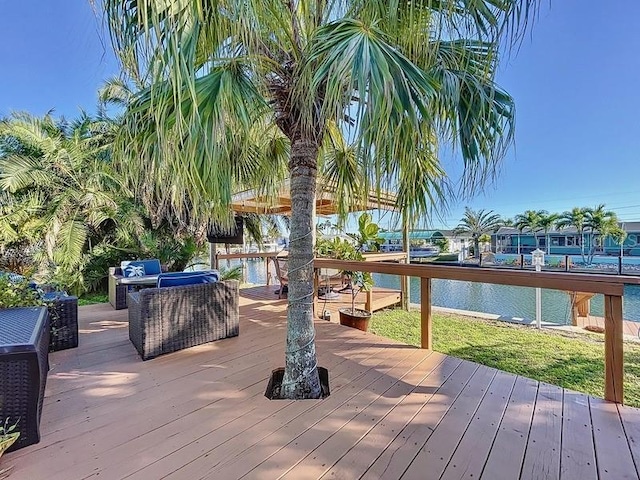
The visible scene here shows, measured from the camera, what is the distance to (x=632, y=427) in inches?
77.6

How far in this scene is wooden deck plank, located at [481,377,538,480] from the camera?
1.58 metres

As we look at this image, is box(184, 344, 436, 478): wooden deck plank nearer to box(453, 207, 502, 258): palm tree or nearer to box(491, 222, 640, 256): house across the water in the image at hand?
box(453, 207, 502, 258): palm tree

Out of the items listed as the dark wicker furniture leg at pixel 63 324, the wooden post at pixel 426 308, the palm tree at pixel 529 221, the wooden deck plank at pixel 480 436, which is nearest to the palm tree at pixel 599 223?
the palm tree at pixel 529 221

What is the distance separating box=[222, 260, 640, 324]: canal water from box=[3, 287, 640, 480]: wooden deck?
4.64 meters

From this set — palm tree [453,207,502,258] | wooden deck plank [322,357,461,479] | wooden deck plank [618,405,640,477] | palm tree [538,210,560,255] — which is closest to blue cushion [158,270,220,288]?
wooden deck plank [322,357,461,479]

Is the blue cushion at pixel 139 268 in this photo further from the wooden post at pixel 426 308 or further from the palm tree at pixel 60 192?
the wooden post at pixel 426 308

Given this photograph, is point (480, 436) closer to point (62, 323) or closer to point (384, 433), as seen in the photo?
point (384, 433)

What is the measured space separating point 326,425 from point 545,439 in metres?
1.31

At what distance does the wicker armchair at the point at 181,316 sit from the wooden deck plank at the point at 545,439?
2.98 m

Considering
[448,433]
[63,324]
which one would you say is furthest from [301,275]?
[63,324]

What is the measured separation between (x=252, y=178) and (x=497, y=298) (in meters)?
8.26

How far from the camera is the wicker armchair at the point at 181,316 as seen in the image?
3070 mm

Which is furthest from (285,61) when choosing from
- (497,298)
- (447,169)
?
(497,298)

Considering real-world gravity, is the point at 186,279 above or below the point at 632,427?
above
